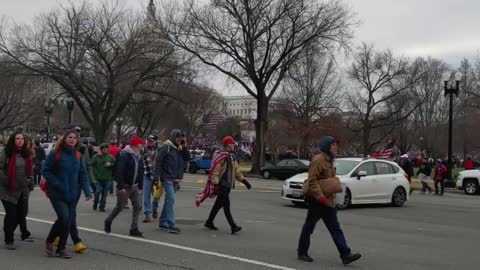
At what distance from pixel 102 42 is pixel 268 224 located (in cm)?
3062

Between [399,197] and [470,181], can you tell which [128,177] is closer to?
[399,197]

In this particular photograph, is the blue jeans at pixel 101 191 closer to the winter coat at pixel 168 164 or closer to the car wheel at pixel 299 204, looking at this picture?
the winter coat at pixel 168 164

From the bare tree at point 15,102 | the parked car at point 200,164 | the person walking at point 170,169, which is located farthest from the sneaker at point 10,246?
the bare tree at point 15,102

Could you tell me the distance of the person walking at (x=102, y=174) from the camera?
1370 centimetres

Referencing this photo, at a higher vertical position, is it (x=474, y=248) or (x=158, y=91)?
(x=158, y=91)

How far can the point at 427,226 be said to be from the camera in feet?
42.7

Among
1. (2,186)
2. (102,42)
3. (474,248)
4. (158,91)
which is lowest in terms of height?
(474,248)

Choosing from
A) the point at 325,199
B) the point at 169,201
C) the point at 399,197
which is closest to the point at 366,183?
the point at 399,197

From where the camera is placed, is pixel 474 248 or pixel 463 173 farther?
pixel 463 173

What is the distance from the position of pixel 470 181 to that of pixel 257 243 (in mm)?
20837

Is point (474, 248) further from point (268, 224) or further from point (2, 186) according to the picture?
point (2, 186)

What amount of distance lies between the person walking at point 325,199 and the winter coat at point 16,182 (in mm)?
4009

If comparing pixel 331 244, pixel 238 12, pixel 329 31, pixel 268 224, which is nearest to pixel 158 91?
pixel 238 12

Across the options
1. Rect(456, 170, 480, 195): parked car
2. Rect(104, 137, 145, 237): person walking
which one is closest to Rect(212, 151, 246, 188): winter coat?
Rect(104, 137, 145, 237): person walking
